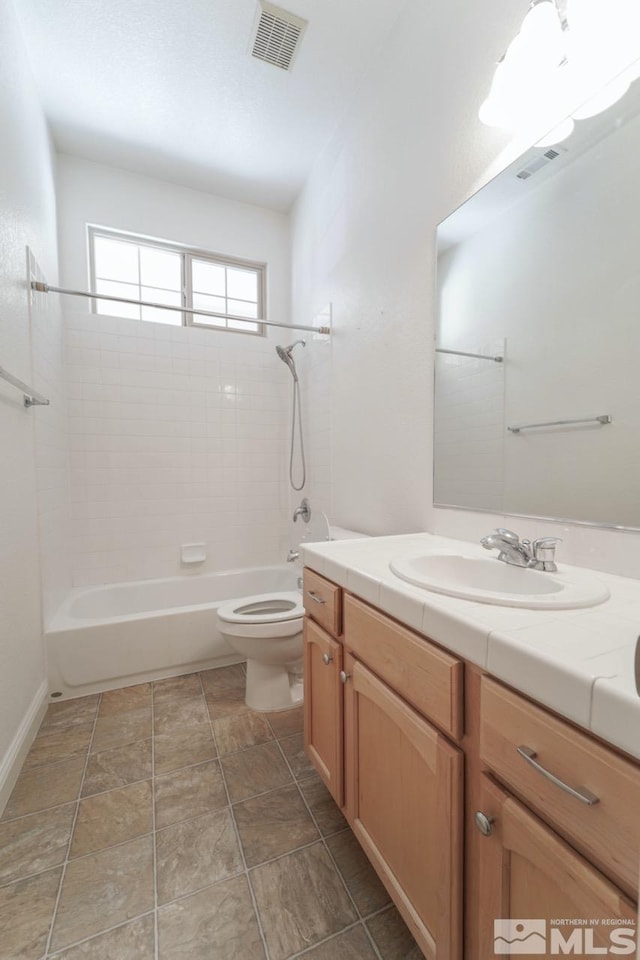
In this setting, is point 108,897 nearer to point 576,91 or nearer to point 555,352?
point 555,352

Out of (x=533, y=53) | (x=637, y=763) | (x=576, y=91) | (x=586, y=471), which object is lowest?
(x=637, y=763)

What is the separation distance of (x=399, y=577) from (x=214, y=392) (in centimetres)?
223

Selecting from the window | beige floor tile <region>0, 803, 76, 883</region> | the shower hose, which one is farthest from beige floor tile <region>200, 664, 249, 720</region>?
the window

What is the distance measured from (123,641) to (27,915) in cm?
109

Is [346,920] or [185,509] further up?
[185,509]

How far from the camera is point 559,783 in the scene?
1.53 feet

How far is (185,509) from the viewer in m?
2.67

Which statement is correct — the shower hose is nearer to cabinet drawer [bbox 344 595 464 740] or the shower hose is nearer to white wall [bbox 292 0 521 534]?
white wall [bbox 292 0 521 534]

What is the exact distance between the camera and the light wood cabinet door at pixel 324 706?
1061 mm

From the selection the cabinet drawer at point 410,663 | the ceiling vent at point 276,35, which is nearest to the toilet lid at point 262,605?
the cabinet drawer at point 410,663

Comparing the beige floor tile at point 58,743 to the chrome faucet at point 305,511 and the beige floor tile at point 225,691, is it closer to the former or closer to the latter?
the beige floor tile at point 225,691

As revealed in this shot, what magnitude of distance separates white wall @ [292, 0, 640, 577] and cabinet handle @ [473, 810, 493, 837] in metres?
0.60

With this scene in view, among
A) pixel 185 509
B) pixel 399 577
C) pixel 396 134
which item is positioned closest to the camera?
pixel 399 577

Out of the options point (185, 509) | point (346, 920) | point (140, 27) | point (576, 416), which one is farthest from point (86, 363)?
point (346, 920)
